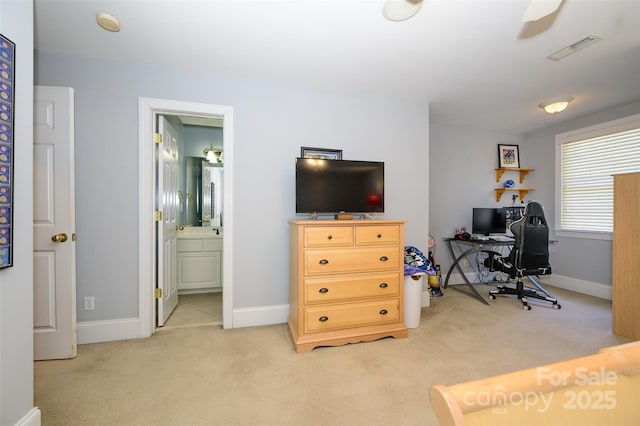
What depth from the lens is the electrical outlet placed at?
230 cm

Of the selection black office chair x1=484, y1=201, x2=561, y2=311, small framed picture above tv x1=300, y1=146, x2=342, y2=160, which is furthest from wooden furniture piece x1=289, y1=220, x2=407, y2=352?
black office chair x1=484, y1=201, x2=561, y2=311

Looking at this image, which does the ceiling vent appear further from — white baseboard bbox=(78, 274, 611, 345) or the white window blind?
white baseboard bbox=(78, 274, 611, 345)

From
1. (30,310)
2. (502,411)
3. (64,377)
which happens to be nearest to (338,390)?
(502,411)

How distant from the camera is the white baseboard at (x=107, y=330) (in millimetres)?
2277

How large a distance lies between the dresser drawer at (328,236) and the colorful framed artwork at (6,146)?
1.65m

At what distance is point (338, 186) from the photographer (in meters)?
2.56

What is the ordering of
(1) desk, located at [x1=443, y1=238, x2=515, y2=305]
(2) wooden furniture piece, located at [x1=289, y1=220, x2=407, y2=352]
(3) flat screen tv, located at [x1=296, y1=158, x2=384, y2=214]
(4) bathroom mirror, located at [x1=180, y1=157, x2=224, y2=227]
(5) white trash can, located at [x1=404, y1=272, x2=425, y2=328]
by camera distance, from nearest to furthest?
(2) wooden furniture piece, located at [x1=289, y1=220, x2=407, y2=352] → (3) flat screen tv, located at [x1=296, y1=158, x2=384, y2=214] → (5) white trash can, located at [x1=404, y1=272, x2=425, y2=328] → (1) desk, located at [x1=443, y1=238, x2=515, y2=305] → (4) bathroom mirror, located at [x1=180, y1=157, x2=224, y2=227]

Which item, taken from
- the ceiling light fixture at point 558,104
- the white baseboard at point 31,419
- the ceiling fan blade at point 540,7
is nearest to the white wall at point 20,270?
the white baseboard at point 31,419

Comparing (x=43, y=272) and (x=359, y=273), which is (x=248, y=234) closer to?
(x=359, y=273)

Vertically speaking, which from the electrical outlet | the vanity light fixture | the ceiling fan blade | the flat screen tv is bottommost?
the electrical outlet

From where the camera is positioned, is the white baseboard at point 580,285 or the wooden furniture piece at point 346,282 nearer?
the wooden furniture piece at point 346,282

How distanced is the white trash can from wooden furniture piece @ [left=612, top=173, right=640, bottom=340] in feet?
5.85

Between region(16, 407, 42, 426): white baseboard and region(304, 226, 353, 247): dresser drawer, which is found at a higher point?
region(304, 226, 353, 247): dresser drawer

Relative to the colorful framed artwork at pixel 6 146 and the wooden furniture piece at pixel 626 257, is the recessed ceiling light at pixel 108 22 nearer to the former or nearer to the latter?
the colorful framed artwork at pixel 6 146
